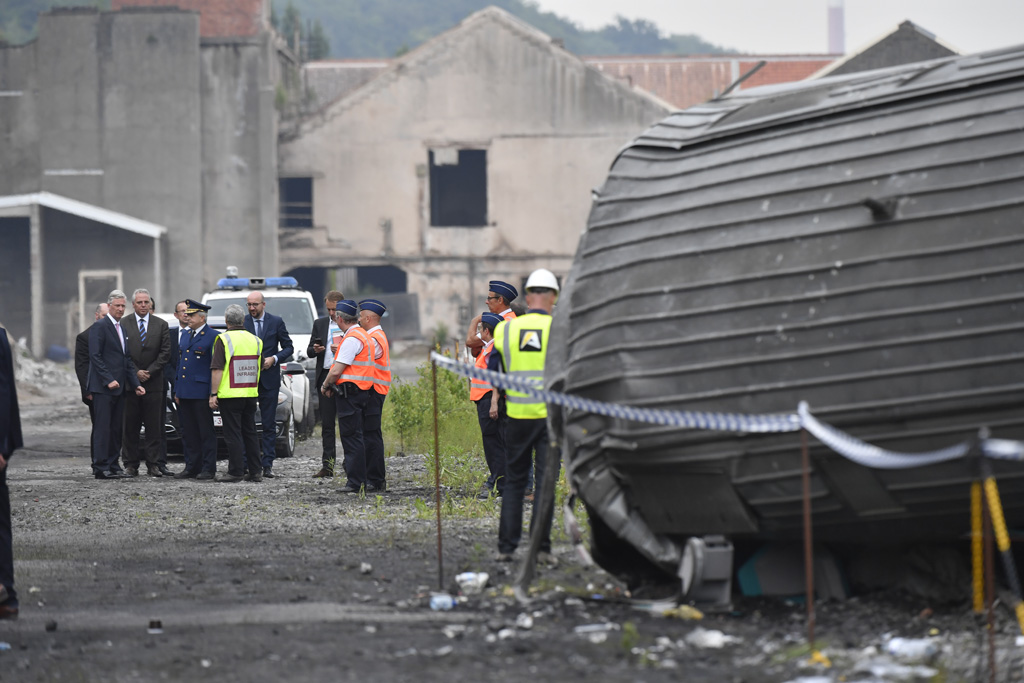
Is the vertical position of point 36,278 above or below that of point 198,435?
above

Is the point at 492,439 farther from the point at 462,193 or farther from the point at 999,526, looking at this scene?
the point at 462,193

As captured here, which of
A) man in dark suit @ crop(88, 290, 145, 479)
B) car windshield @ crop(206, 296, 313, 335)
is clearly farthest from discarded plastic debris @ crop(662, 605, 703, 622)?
car windshield @ crop(206, 296, 313, 335)

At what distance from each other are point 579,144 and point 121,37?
1426 cm

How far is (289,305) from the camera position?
18828 mm

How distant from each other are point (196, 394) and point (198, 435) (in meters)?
0.62

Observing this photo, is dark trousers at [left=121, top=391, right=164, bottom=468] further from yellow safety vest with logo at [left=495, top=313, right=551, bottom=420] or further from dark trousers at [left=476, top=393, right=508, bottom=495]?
yellow safety vest with logo at [left=495, top=313, right=551, bottom=420]

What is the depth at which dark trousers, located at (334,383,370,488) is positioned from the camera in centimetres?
1166

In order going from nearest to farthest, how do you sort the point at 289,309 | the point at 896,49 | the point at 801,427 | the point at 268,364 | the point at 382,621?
the point at 801,427, the point at 382,621, the point at 268,364, the point at 289,309, the point at 896,49

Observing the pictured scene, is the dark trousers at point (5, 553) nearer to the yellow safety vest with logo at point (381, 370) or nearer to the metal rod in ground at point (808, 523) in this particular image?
the metal rod in ground at point (808, 523)

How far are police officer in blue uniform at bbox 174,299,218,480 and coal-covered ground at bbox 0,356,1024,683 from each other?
3.31m

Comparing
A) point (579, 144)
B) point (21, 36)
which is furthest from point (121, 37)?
point (21, 36)

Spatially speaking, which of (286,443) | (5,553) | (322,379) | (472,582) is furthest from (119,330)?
Result: (472,582)

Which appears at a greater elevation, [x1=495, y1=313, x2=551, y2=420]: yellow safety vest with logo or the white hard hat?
the white hard hat

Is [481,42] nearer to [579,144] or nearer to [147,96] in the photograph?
[579,144]
